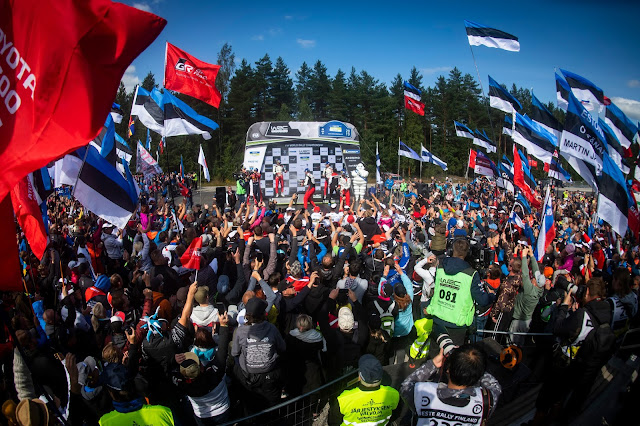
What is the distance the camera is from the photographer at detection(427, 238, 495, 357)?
14.8 feet

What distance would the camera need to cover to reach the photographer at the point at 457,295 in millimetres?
4516

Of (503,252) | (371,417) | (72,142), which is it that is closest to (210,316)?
(371,417)

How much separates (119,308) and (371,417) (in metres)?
3.62

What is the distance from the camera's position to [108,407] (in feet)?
12.3

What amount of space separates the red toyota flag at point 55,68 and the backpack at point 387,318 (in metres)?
4.14

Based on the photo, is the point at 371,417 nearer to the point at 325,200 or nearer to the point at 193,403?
the point at 193,403

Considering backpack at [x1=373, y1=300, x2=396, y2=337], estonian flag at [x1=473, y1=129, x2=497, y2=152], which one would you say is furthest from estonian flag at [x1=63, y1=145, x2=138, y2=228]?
estonian flag at [x1=473, y1=129, x2=497, y2=152]

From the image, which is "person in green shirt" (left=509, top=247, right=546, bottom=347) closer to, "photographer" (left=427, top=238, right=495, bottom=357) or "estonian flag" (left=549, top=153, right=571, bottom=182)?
"photographer" (left=427, top=238, right=495, bottom=357)

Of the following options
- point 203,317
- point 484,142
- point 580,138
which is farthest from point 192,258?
point 484,142

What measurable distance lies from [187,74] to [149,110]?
1294mm

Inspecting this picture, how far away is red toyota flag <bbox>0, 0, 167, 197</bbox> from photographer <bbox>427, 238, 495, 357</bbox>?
3.56 m

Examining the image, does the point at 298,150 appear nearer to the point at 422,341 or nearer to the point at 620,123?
the point at 620,123

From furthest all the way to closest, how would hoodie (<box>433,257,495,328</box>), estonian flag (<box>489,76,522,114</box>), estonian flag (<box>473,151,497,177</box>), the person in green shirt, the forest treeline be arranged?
1. the forest treeline
2. estonian flag (<box>473,151,497,177</box>)
3. estonian flag (<box>489,76,522,114</box>)
4. the person in green shirt
5. hoodie (<box>433,257,495,328</box>)

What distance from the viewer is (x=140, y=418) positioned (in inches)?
124
